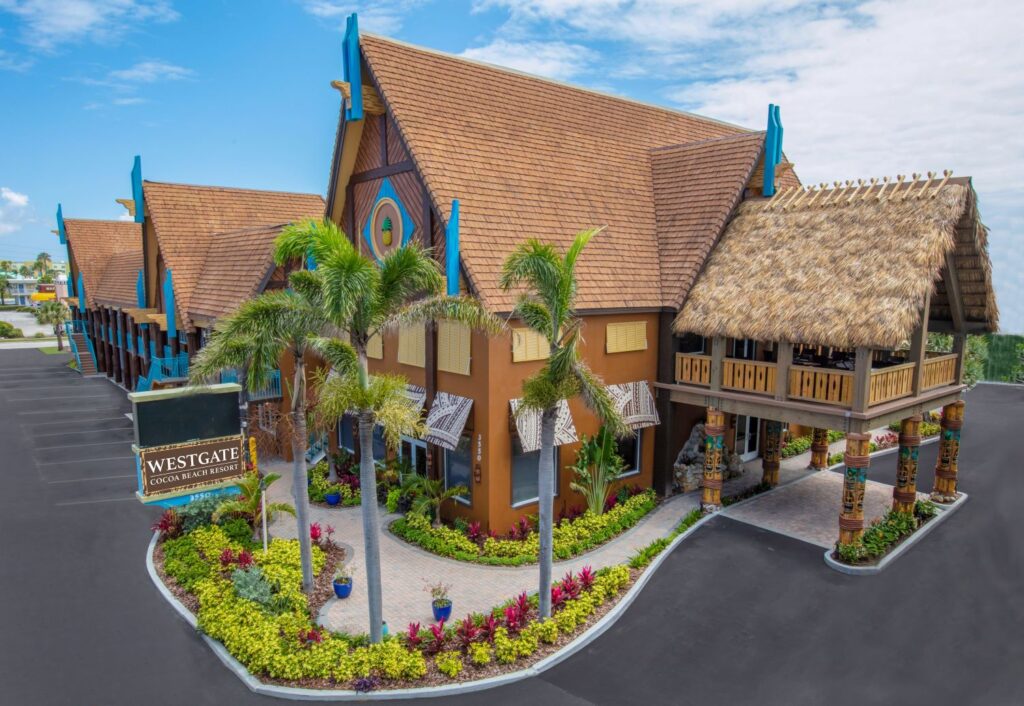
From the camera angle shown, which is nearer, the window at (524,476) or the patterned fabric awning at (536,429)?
the patterned fabric awning at (536,429)

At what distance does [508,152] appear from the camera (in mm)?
19484

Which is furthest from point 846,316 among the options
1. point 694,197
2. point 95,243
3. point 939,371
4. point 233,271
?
point 95,243

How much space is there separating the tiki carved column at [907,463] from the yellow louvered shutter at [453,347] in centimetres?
1192

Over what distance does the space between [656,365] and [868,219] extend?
6748mm

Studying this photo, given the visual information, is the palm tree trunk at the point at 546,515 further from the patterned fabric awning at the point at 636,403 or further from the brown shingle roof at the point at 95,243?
the brown shingle roof at the point at 95,243

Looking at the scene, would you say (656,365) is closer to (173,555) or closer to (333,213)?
(333,213)

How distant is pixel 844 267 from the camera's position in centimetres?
1648

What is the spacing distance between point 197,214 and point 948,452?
31.4 meters

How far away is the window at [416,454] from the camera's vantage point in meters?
19.5

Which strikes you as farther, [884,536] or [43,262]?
[43,262]

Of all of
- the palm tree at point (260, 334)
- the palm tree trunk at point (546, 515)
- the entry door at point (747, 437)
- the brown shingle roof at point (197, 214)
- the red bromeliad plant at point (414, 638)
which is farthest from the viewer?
the brown shingle roof at point (197, 214)

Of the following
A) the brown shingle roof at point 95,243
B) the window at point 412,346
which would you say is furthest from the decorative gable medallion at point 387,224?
the brown shingle roof at point 95,243

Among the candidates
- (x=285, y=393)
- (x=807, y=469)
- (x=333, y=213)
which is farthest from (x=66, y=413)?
(x=807, y=469)

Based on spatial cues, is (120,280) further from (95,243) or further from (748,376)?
(748,376)
